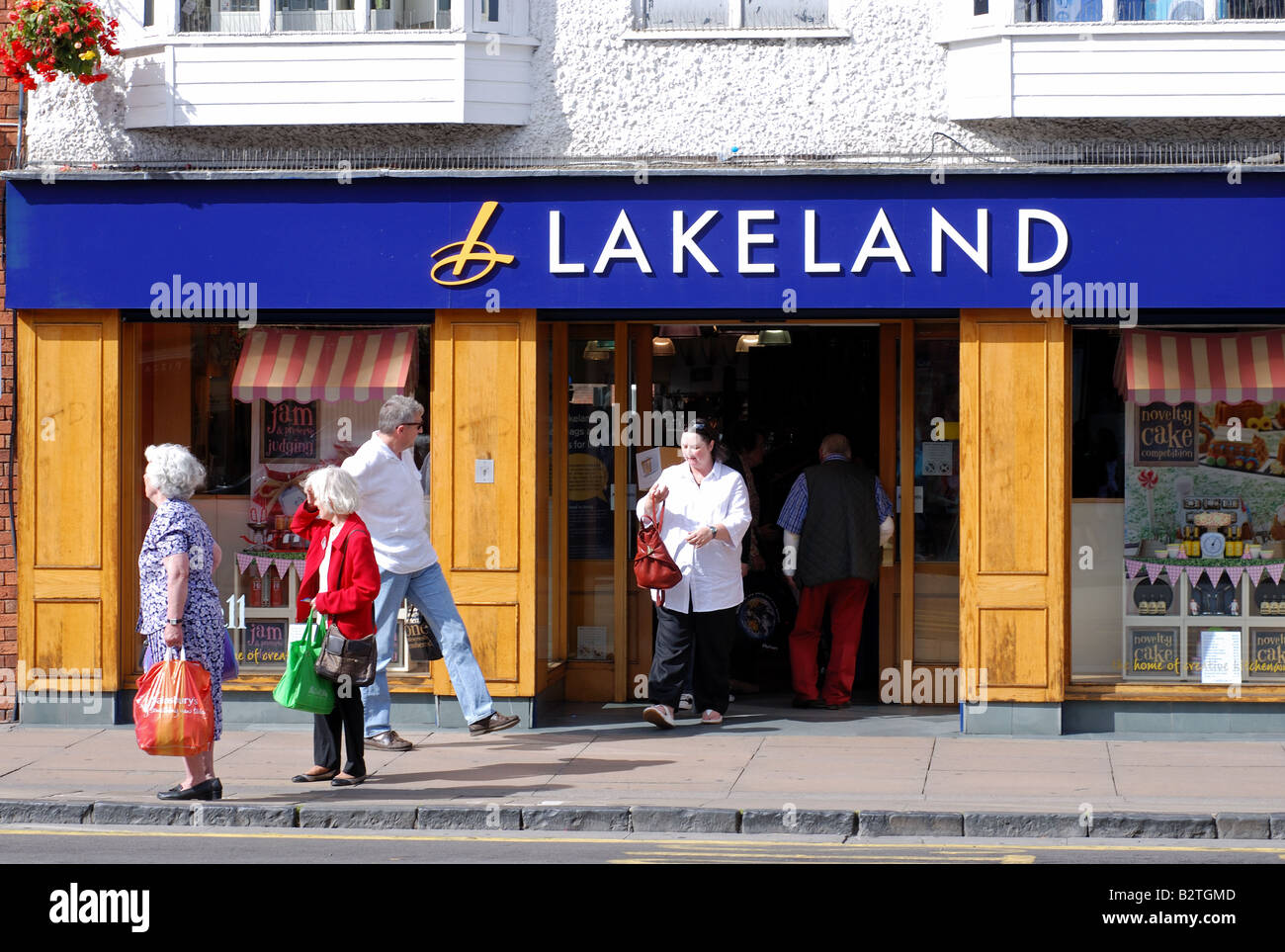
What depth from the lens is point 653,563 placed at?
1031 centimetres

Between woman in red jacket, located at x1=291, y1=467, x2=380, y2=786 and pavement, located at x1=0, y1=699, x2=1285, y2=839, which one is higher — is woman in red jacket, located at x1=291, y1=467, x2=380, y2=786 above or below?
above

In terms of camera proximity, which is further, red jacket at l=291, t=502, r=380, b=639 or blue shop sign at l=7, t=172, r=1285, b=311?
blue shop sign at l=7, t=172, r=1285, b=311

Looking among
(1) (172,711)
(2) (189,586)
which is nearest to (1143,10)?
(2) (189,586)

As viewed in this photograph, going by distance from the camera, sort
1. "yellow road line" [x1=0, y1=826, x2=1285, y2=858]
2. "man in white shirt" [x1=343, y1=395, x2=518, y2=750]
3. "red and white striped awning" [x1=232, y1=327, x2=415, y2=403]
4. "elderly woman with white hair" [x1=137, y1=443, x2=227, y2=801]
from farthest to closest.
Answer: "red and white striped awning" [x1=232, y1=327, x2=415, y2=403] → "man in white shirt" [x1=343, y1=395, x2=518, y2=750] → "elderly woman with white hair" [x1=137, y1=443, x2=227, y2=801] → "yellow road line" [x1=0, y1=826, x2=1285, y2=858]

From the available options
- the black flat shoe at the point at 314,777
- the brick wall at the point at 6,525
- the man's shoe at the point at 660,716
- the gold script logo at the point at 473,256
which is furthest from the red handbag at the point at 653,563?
the brick wall at the point at 6,525

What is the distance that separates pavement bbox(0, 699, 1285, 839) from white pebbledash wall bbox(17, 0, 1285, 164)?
3.83 m

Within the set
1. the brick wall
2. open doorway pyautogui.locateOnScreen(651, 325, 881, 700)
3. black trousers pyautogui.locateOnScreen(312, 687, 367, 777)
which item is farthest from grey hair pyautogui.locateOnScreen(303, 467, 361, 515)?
open doorway pyautogui.locateOnScreen(651, 325, 881, 700)

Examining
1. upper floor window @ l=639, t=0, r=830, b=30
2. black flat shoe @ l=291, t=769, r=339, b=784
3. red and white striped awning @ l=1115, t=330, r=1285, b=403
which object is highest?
upper floor window @ l=639, t=0, r=830, b=30

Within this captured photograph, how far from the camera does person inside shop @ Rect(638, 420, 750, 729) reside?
1049 centimetres

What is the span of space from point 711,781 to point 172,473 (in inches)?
130

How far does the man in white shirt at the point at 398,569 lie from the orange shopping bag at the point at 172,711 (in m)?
1.72

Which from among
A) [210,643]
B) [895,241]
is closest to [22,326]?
[210,643]

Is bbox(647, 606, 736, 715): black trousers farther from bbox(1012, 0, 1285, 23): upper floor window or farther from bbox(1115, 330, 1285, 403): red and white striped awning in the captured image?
bbox(1012, 0, 1285, 23): upper floor window

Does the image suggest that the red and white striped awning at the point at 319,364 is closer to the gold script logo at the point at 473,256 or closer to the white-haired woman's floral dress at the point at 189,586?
the gold script logo at the point at 473,256
